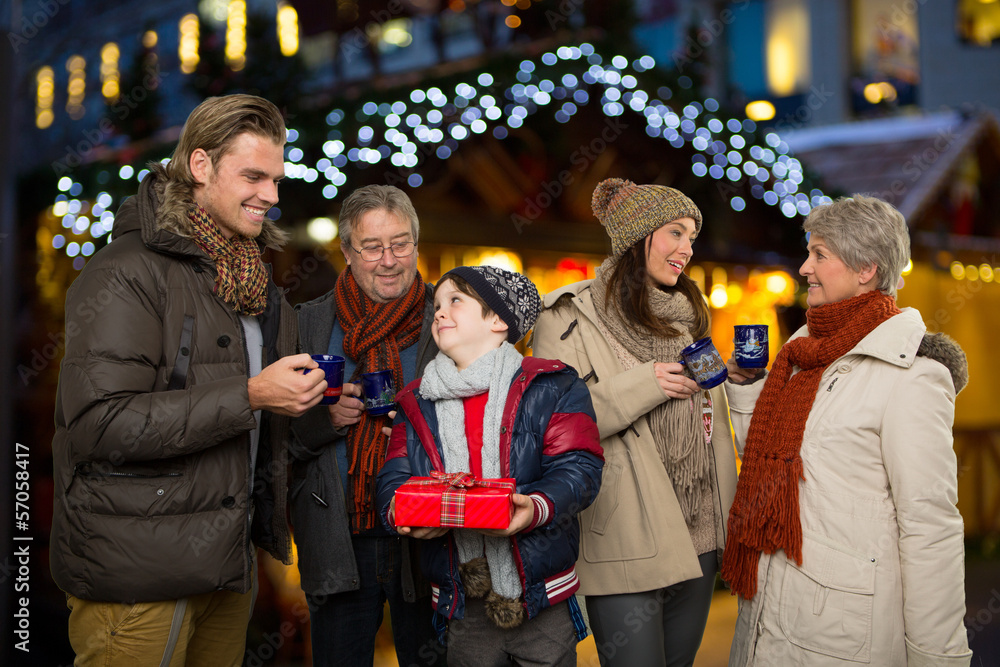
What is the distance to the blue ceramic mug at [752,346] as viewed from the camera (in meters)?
2.48

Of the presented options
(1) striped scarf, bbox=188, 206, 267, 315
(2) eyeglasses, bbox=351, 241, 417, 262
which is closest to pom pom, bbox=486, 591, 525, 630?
(1) striped scarf, bbox=188, 206, 267, 315

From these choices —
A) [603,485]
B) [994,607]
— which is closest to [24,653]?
[603,485]

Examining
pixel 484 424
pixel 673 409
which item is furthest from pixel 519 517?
pixel 673 409

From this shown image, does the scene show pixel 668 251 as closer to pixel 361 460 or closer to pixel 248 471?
pixel 361 460

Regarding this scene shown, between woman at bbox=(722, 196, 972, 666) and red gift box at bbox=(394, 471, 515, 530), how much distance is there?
93cm

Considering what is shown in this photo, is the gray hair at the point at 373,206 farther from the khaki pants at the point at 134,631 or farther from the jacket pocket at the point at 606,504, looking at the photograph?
the khaki pants at the point at 134,631

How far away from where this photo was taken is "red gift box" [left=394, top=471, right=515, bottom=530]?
1.74 metres

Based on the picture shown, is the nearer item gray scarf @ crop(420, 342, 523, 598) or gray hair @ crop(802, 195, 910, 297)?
gray scarf @ crop(420, 342, 523, 598)

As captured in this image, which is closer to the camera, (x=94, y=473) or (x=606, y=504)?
(x=94, y=473)

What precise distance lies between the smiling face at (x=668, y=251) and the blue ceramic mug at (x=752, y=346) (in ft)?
0.93

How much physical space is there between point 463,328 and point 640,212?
842mm

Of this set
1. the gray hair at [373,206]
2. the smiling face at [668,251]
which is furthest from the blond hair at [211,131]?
the smiling face at [668,251]

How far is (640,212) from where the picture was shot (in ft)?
8.46

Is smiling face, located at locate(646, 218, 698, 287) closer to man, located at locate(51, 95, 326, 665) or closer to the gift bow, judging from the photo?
the gift bow
